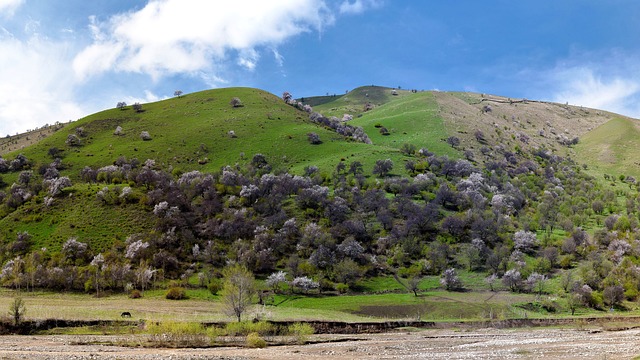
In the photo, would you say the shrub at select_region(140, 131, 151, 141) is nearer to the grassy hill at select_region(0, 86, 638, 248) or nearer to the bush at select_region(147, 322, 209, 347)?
the grassy hill at select_region(0, 86, 638, 248)

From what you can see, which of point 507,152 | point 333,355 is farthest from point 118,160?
point 507,152

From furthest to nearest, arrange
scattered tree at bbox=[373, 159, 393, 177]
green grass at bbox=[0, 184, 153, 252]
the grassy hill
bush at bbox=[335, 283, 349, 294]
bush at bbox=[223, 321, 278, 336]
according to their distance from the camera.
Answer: scattered tree at bbox=[373, 159, 393, 177], the grassy hill, green grass at bbox=[0, 184, 153, 252], bush at bbox=[335, 283, 349, 294], bush at bbox=[223, 321, 278, 336]

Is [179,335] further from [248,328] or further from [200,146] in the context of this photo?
[200,146]

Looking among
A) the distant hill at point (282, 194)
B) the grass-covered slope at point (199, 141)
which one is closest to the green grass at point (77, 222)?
the distant hill at point (282, 194)

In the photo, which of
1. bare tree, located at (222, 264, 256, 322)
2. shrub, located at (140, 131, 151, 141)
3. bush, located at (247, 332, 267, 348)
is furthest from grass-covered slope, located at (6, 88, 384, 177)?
bush, located at (247, 332, 267, 348)

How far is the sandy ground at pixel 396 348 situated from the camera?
40156 millimetres

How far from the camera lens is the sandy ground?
40.2 m

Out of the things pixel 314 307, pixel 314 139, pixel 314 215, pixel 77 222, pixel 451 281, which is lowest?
pixel 314 307

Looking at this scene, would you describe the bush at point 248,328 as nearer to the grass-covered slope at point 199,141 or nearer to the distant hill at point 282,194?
the distant hill at point 282,194

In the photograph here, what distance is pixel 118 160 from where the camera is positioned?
492 ft

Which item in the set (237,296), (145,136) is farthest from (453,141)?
(237,296)

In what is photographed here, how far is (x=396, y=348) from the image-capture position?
156 feet

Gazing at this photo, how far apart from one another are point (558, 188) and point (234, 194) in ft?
362

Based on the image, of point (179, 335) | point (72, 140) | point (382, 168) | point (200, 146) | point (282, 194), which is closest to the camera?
point (179, 335)
